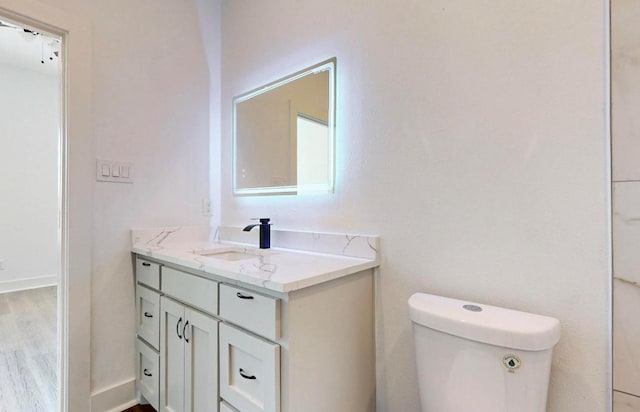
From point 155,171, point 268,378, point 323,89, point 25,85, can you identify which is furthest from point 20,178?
point 268,378

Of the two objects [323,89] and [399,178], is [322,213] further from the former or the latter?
[323,89]

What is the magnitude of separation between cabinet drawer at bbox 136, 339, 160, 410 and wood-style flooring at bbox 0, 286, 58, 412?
0.46 m

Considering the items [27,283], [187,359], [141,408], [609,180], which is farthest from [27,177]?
[609,180]

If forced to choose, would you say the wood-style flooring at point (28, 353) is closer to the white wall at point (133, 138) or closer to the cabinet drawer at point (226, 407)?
the white wall at point (133, 138)

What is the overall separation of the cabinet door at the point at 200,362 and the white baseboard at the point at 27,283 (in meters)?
3.34

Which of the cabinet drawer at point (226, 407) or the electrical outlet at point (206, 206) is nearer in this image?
the cabinet drawer at point (226, 407)

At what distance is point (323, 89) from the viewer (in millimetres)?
1467

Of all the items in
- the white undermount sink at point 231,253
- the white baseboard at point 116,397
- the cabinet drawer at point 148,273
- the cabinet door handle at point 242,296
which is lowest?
the white baseboard at point 116,397

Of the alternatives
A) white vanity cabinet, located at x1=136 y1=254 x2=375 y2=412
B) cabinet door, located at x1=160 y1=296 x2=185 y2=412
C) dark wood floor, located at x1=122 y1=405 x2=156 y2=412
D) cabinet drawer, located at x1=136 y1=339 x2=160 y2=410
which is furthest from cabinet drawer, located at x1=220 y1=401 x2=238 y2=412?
dark wood floor, located at x1=122 y1=405 x2=156 y2=412

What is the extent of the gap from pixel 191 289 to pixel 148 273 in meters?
0.46

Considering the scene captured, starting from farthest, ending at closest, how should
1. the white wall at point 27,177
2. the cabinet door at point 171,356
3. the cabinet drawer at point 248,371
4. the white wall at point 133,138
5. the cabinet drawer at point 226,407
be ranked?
1. the white wall at point 27,177
2. the white wall at point 133,138
3. the cabinet door at point 171,356
4. the cabinet drawer at point 226,407
5. the cabinet drawer at point 248,371

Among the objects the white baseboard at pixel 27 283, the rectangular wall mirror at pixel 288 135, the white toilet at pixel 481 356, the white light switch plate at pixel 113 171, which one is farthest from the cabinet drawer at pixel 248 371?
the white baseboard at pixel 27 283

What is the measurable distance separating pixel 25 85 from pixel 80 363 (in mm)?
3930

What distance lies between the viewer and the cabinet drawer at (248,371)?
35.4 inches
